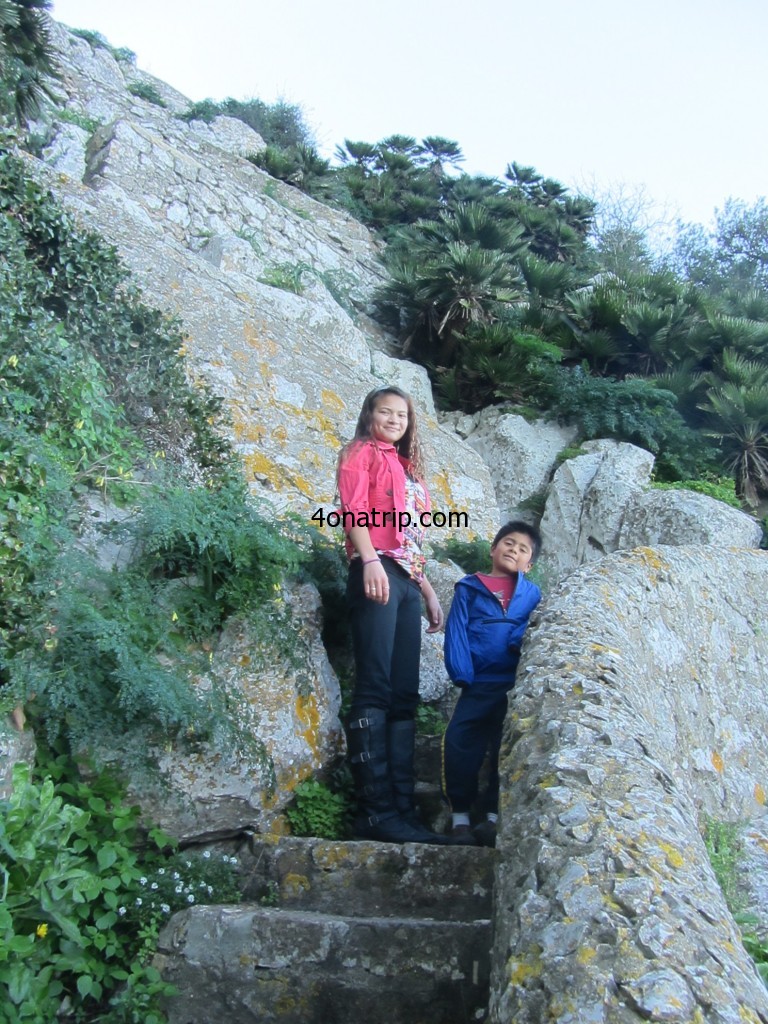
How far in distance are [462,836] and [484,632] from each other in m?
0.91

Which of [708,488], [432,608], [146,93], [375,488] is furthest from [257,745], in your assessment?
[146,93]

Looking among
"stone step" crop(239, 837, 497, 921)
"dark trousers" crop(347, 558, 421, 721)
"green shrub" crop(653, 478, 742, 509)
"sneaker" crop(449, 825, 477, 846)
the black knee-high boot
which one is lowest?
"stone step" crop(239, 837, 497, 921)

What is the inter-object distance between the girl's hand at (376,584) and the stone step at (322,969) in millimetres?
1341

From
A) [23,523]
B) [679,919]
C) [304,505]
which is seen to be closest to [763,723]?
[304,505]

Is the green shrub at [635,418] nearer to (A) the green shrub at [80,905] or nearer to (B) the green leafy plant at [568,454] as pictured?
(B) the green leafy plant at [568,454]

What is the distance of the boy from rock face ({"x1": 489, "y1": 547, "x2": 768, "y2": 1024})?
332mm

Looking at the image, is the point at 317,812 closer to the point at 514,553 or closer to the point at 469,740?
the point at 469,740

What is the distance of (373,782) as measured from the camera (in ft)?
13.2

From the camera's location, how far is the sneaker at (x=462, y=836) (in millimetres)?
3893

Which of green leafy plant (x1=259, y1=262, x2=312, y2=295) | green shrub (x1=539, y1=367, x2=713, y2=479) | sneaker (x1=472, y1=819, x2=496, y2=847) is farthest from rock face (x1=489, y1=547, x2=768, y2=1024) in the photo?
green shrub (x1=539, y1=367, x2=713, y2=479)

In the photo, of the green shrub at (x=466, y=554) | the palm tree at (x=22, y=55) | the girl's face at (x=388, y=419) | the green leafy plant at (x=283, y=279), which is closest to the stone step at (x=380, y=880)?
the girl's face at (x=388, y=419)

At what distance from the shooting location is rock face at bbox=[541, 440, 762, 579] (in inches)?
392

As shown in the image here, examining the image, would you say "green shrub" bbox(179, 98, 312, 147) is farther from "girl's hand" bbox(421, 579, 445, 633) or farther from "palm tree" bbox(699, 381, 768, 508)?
"girl's hand" bbox(421, 579, 445, 633)

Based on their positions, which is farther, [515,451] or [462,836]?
[515,451]
